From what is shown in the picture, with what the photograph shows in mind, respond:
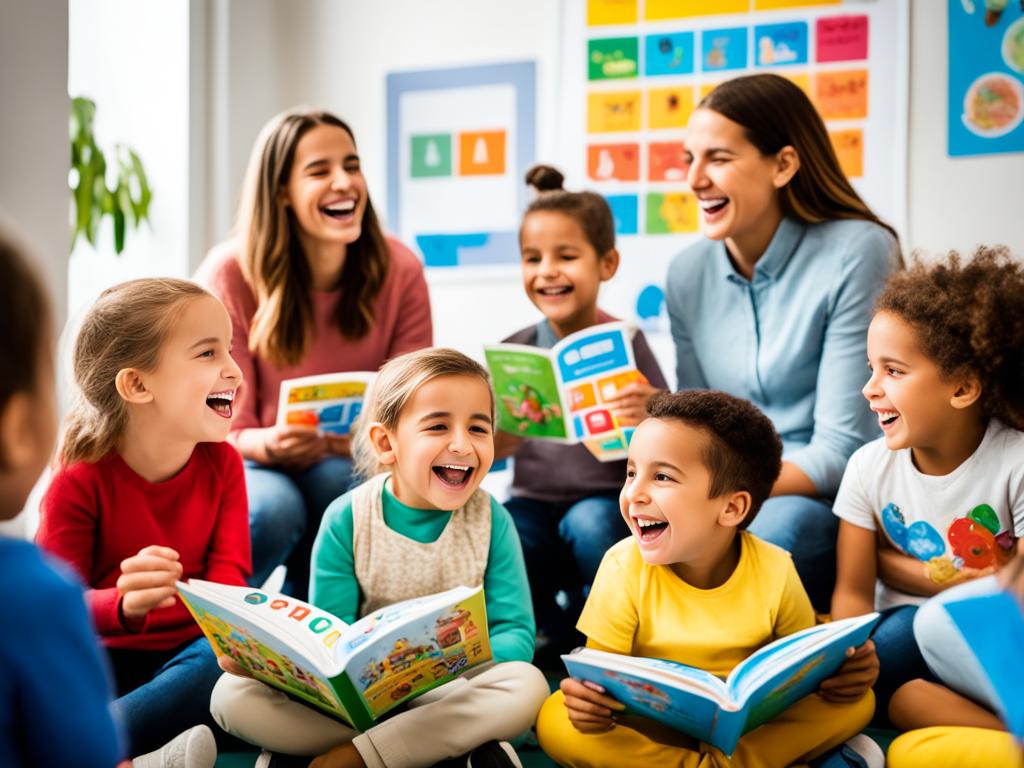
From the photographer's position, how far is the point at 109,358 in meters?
1.50

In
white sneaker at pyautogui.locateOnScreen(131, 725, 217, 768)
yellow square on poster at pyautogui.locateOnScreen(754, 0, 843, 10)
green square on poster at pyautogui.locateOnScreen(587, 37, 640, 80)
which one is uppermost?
yellow square on poster at pyautogui.locateOnScreen(754, 0, 843, 10)

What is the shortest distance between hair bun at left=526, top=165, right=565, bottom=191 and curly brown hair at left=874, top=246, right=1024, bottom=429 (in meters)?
0.95

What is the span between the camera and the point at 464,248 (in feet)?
10.1

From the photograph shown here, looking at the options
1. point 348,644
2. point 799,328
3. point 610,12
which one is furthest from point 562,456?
point 610,12

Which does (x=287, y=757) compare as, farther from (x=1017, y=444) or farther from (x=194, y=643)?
(x=1017, y=444)

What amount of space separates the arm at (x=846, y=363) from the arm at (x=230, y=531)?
36.9 inches

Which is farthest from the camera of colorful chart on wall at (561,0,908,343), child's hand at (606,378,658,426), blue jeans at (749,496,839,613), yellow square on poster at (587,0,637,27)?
yellow square on poster at (587,0,637,27)

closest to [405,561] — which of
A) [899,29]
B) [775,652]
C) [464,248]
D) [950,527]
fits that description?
[775,652]

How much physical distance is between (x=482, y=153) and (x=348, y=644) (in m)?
2.07

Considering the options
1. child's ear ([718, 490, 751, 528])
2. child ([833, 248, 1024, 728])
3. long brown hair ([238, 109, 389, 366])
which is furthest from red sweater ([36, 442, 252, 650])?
child ([833, 248, 1024, 728])

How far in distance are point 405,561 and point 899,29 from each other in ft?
6.45

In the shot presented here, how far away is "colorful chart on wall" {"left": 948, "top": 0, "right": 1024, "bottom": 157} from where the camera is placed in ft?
8.29

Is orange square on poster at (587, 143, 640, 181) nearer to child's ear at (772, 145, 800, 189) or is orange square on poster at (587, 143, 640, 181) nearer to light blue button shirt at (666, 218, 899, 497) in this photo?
light blue button shirt at (666, 218, 899, 497)

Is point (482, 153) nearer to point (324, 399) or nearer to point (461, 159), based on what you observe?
point (461, 159)
